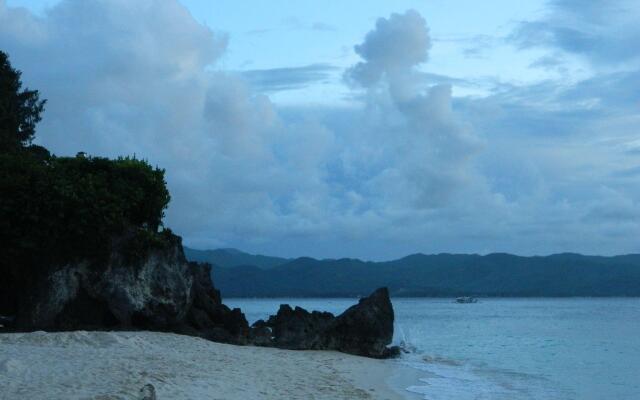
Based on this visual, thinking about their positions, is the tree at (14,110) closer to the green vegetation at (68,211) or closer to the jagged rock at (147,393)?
the green vegetation at (68,211)

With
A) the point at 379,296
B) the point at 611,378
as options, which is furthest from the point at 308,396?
the point at 611,378

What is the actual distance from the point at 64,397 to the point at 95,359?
A: 16.4 feet

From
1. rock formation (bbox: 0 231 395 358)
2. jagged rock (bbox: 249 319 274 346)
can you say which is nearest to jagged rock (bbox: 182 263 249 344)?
rock formation (bbox: 0 231 395 358)

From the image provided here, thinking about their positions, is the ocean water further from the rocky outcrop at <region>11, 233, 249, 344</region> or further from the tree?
the tree

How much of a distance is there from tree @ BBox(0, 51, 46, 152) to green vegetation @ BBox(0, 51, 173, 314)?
21.8ft

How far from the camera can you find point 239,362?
23.8 meters

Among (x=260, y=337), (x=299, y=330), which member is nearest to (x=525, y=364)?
(x=299, y=330)

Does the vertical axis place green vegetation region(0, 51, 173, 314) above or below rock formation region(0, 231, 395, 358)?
above

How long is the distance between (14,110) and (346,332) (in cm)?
2126

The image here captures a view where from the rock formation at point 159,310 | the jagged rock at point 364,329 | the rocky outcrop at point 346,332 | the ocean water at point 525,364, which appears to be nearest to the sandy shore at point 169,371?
the rock formation at point 159,310

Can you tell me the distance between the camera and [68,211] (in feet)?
95.3

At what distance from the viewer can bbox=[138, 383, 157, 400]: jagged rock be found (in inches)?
595

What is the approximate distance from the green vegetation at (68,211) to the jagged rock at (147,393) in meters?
14.4

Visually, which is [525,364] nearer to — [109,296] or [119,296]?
[119,296]
